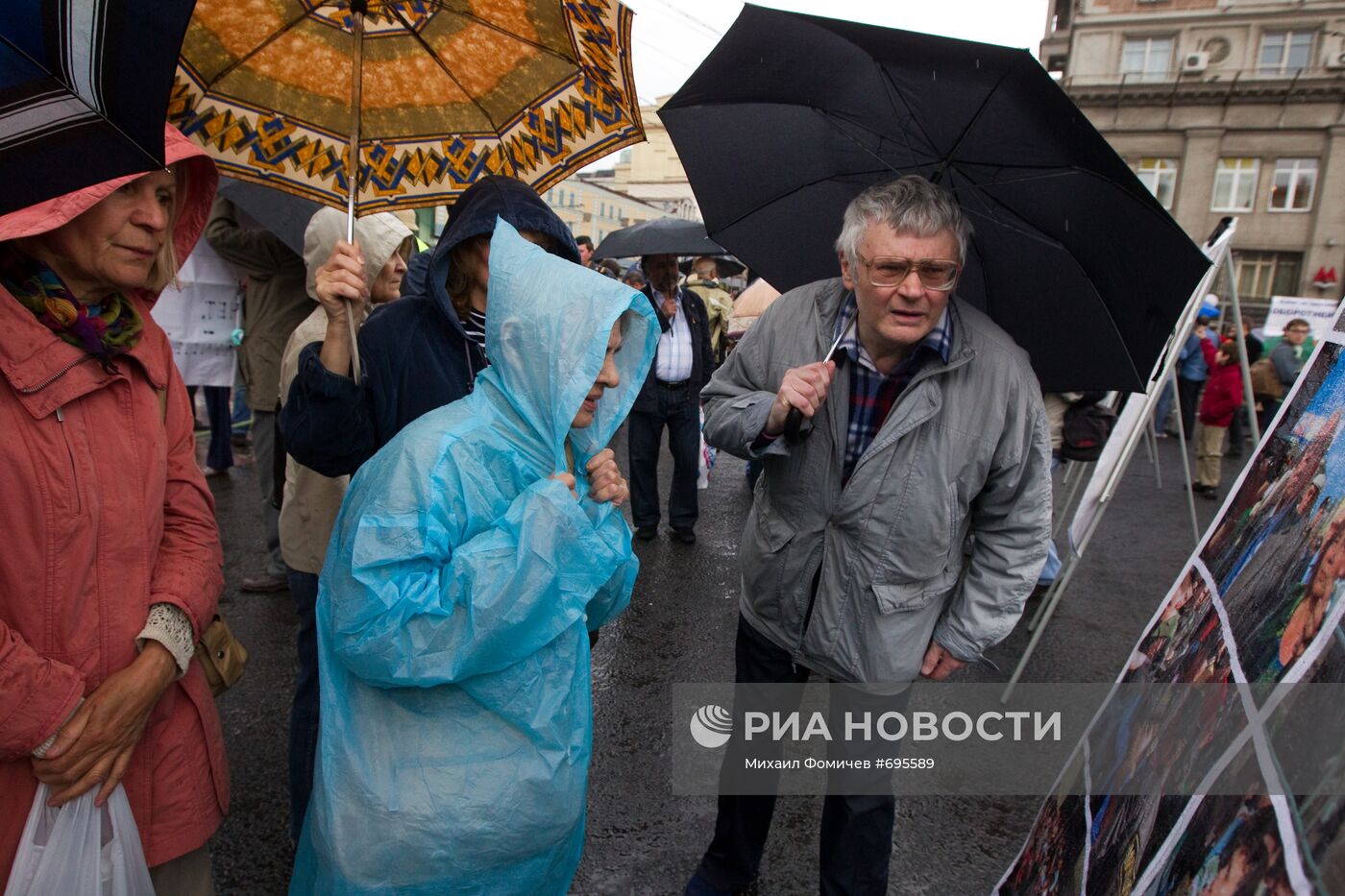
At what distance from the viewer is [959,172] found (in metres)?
2.16

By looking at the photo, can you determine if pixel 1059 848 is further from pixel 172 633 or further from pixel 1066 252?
pixel 172 633

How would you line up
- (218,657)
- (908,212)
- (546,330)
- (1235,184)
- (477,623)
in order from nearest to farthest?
1. (477,623)
2. (546,330)
3. (218,657)
4. (908,212)
5. (1235,184)

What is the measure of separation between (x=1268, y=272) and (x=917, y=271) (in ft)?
130

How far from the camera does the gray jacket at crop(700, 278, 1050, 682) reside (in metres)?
1.99

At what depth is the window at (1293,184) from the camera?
32125 mm

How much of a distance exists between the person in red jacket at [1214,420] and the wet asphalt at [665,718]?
3116mm

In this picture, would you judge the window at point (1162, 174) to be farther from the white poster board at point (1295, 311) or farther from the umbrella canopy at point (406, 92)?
the umbrella canopy at point (406, 92)

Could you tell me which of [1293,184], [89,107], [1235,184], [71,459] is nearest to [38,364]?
[71,459]

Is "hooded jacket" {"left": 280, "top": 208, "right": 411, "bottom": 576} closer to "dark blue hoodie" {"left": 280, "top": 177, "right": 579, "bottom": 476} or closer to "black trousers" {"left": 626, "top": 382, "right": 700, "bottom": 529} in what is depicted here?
"dark blue hoodie" {"left": 280, "top": 177, "right": 579, "bottom": 476}

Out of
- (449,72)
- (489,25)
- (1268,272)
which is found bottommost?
(1268,272)

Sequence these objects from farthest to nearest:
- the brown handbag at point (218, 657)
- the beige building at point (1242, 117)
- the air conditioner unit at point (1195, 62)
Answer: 1. the air conditioner unit at point (1195, 62)
2. the beige building at point (1242, 117)
3. the brown handbag at point (218, 657)

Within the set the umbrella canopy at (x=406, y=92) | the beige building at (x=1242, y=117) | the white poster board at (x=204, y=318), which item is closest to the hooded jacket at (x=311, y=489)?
the umbrella canopy at (x=406, y=92)

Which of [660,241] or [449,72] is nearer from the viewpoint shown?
[449,72]

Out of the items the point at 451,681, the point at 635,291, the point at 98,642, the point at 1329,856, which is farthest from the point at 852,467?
the point at 98,642
